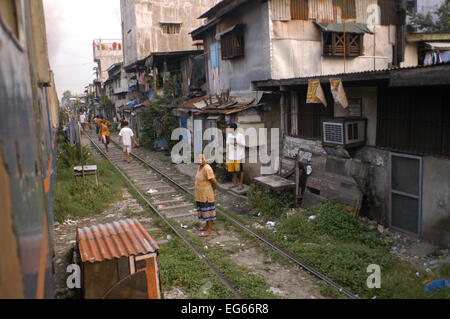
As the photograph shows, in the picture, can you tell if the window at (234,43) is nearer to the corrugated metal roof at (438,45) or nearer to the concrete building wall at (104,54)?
the corrugated metal roof at (438,45)

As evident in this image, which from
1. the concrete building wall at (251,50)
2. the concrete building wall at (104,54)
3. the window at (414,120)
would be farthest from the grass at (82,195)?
the concrete building wall at (104,54)

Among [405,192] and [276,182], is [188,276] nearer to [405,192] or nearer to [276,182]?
[276,182]

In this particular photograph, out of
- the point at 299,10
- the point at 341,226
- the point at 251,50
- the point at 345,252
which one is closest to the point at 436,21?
the point at 299,10

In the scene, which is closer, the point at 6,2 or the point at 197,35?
the point at 6,2

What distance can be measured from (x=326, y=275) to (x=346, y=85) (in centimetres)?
447

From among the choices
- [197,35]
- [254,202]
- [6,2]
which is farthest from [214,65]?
[6,2]

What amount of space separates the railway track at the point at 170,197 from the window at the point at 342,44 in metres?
6.88

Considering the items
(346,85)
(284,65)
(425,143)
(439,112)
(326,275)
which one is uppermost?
(284,65)

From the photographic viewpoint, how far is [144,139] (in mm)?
21984

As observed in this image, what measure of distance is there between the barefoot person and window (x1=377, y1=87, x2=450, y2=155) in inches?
150

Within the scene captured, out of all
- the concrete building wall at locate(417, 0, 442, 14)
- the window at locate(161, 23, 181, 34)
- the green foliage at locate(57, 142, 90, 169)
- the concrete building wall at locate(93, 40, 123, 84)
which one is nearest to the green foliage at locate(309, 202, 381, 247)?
the green foliage at locate(57, 142, 90, 169)

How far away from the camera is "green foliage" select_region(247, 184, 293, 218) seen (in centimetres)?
963

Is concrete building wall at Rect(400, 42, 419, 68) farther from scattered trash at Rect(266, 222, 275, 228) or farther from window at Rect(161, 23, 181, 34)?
window at Rect(161, 23, 181, 34)

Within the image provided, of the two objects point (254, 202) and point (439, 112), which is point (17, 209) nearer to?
point (439, 112)
